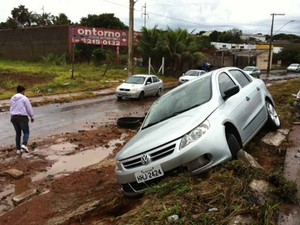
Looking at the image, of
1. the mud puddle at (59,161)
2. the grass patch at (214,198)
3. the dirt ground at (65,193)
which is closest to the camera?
the grass patch at (214,198)

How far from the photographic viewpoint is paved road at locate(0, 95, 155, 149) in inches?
461

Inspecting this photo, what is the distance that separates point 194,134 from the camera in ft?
Answer: 15.0

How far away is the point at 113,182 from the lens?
255 inches

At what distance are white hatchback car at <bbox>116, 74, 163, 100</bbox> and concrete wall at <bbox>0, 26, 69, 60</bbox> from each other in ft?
69.1

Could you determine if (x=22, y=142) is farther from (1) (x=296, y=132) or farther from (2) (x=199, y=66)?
(2) (x=199, y=66)

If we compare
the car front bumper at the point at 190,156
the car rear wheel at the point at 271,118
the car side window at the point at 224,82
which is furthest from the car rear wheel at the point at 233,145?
the car rear wheel at the point at 271,118

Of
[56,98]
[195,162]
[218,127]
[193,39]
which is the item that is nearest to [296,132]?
[218,127]

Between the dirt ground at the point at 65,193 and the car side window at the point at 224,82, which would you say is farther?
the car side window at the point at 224,82

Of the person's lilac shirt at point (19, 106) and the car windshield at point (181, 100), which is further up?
the car windshield at point (181, 100)

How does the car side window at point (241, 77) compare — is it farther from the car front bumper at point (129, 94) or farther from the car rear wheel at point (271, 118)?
the car front bumper at point (129, 94)

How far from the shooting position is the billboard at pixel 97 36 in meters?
37.9

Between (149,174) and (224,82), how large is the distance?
254cm

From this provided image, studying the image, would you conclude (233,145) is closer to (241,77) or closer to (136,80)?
(241,77)

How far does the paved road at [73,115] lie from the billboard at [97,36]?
19.2 meters
